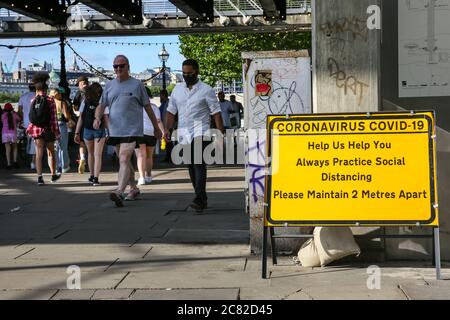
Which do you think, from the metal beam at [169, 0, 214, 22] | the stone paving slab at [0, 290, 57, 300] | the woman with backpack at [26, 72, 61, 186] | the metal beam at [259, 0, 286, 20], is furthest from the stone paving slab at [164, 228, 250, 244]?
the metal beam at [259, 0, 286, 20]

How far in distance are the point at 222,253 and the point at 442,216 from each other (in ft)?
6.08

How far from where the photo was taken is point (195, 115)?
8.45 metres

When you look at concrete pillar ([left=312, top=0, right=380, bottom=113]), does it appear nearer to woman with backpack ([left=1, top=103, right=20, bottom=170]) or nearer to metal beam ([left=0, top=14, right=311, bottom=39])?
woman with backpack ([left=1, top=103, right=20, bottom=170])

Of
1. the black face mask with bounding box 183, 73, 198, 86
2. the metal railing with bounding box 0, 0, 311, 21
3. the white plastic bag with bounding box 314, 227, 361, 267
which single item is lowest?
the white plastic bag with bounding box 314, 227, 361, 267

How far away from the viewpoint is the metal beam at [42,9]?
787 inches

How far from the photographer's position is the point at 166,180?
42.6 feet

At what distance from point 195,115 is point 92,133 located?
13.1ft

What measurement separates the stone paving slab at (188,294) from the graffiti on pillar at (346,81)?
2011 millimetres

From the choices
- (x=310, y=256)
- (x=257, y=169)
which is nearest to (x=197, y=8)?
(x=257, y=169)

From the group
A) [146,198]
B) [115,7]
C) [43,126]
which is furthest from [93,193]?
[115,7]

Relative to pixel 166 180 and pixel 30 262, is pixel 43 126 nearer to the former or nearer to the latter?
pixel 166 180

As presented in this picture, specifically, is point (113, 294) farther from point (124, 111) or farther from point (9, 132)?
point (9, 132)

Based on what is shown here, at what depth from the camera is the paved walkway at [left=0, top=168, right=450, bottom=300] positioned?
194 inches

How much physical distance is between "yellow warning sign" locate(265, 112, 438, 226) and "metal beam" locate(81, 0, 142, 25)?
53.4 feet
